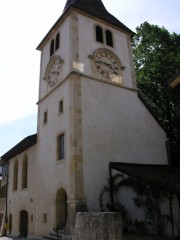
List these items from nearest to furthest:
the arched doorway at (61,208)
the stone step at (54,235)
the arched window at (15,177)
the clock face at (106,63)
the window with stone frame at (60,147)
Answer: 1. the stone step at (54,235)
2. the arched doorway at (61,208)
3. the window with stone frame at (60,147)
4. the clock face at (106,63)
5. the arched window at (15,177)

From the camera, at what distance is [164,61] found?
22609 mm

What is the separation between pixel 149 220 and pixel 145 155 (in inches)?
199

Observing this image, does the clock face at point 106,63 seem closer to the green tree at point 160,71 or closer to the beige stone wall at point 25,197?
the green tree at point 160,71

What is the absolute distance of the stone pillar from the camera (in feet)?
18.3

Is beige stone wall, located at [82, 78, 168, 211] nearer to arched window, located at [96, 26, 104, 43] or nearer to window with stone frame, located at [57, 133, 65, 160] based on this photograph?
window with stone frame, located at [57, 133, 65, 160]

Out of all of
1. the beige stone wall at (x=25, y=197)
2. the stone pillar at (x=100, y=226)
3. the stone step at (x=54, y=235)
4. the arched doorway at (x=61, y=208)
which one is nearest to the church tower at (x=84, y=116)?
the arched doorway at (x=61, y=208)

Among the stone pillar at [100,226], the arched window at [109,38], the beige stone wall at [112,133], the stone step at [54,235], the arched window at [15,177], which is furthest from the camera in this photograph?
the arched window at [15,177]

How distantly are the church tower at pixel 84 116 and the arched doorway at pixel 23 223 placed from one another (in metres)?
2.56

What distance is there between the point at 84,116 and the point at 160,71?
405 inches

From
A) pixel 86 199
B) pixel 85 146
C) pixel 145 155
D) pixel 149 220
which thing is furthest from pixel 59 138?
pixel 149 220

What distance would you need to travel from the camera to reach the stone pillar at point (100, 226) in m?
5.58

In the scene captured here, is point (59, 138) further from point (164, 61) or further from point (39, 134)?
point (164, 61)

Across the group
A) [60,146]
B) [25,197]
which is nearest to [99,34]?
[60,146]

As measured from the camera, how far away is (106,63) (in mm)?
17844
